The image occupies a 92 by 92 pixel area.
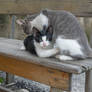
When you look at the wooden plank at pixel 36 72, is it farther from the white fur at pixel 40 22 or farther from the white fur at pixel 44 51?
the white fur at pixel 40 22

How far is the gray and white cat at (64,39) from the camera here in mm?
1233

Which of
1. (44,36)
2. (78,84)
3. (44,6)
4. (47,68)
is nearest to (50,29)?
(44,36)

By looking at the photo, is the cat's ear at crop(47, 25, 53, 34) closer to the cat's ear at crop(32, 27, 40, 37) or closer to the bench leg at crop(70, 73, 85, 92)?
the cat's ear at crop(32, 27, 40, 37)

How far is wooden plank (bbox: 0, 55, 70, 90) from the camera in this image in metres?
1.19

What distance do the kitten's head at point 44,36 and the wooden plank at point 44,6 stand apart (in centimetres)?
66

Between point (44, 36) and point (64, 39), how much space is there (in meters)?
0.15

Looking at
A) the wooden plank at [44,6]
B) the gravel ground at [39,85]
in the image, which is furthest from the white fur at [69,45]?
the gravel ground at [39,85]

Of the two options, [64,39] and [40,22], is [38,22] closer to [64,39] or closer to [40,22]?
[40,22]

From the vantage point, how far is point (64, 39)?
4.09ft

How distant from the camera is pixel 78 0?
184cm

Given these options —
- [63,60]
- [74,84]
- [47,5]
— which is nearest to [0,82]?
[74,84]

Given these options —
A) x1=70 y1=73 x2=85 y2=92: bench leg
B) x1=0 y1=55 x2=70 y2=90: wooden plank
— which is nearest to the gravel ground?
x1=70 y1=73 x2=85 y2=92: bench leg

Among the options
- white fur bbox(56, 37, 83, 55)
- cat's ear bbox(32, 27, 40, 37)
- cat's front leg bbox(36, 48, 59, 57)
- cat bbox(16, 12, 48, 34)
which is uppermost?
cat bbox(16, 12, 48, 34)

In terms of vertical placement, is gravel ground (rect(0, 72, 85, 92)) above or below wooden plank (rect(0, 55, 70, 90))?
below
